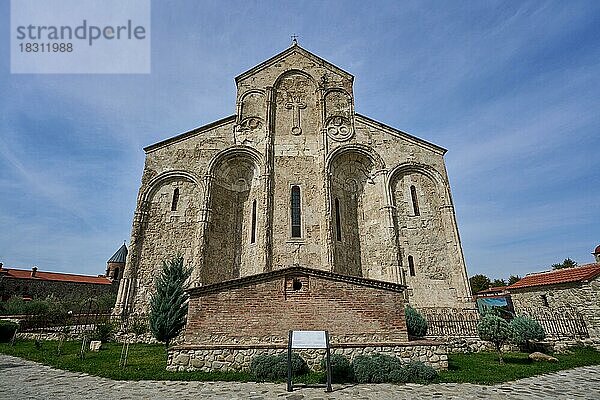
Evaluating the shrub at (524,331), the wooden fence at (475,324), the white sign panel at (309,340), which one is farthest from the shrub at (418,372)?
the wooden fence at (475,324)

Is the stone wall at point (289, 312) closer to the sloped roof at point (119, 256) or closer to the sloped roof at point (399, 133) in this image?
the sloped roof at point (399, 133)

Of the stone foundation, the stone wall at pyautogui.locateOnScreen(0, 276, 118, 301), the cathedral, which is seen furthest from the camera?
the stone wall at pyautogui.locateOnScreen(0, 276, 118, 301)

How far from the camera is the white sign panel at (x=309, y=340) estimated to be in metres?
7.27

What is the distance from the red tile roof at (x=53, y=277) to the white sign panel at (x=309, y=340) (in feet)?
181

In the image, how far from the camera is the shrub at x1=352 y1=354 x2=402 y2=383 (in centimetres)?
783

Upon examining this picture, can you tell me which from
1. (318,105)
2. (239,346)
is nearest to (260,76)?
(318,105)

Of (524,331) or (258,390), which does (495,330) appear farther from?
(258,390)

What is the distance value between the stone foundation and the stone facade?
11405 millimetres

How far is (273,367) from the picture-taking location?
26.5ft

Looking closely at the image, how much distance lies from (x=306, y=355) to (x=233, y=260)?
10.8m

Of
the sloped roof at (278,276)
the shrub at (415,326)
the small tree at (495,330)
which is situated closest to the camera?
the sloped roof at (278,276)

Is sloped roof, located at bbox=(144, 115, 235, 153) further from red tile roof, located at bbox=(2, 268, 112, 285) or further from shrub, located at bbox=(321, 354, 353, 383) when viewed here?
red tile roof, located at bbox=(2, 268, 112, 285)

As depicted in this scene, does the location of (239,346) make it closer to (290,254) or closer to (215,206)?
(290,254)

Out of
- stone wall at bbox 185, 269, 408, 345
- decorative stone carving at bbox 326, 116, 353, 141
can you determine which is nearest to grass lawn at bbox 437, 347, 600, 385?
stone wall at bbox 185, 269, 408, 345
